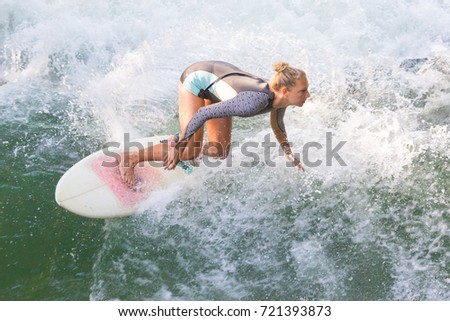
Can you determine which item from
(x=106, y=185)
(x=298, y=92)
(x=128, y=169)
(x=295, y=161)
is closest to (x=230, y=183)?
(x=295, y=161)

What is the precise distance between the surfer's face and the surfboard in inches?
54.8

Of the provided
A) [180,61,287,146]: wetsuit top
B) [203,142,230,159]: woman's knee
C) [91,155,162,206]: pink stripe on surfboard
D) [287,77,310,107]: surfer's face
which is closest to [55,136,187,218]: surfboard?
[91,155,162,206]: pink stripe on surfboard

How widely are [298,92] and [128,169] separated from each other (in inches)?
62.5

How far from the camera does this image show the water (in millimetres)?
3824

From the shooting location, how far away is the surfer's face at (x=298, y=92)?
3.57 meters

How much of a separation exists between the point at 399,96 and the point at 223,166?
2362 millimetres

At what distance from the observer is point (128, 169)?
4.46 meters

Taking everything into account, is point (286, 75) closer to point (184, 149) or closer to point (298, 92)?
point (298, 92)

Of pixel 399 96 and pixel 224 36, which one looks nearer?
pixel 399 96

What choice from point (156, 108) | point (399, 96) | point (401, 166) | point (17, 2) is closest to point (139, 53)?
point (156, 108)

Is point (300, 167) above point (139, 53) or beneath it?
beneath

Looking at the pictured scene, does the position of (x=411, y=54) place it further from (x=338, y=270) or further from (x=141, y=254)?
(x=141, y=254)

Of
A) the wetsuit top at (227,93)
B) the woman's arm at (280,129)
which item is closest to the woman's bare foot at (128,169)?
the wetsuit top at (227,93)

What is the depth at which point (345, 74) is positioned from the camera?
6617 mm
